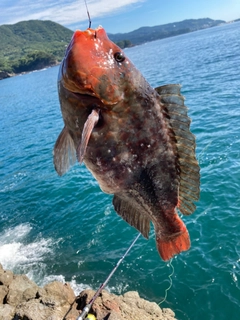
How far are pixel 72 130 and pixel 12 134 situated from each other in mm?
34779

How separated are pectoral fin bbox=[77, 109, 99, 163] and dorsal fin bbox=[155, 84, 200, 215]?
2.42ft

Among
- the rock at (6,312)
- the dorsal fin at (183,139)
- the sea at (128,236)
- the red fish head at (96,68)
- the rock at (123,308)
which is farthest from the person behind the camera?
the sea at (128,236)

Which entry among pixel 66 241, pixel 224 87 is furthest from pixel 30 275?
pixel 224 87

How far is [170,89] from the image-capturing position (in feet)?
9.61

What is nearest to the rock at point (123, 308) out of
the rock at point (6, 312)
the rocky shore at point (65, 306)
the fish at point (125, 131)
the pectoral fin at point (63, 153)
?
the rocky shore at point (65, 306)

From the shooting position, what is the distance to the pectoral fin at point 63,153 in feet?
11.0

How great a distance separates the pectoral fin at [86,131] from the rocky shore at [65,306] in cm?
566

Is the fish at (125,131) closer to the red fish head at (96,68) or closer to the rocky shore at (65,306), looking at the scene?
the red fish head at (96,68)

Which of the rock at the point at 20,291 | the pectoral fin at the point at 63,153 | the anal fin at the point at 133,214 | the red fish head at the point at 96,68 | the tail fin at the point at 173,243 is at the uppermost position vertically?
the red fish head at the point at 96,68

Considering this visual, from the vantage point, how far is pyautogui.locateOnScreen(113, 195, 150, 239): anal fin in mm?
3586

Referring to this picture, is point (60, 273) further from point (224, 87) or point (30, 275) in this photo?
point (224, 87)

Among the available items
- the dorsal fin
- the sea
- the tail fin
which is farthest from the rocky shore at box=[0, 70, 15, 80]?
the dorsal fin

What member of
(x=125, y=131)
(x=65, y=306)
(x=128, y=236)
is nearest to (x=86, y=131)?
(x=125, y=131)

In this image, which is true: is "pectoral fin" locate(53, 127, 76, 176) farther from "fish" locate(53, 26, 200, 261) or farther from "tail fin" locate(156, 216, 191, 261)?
"tail fin" locate(156, 216, 191, 261)
